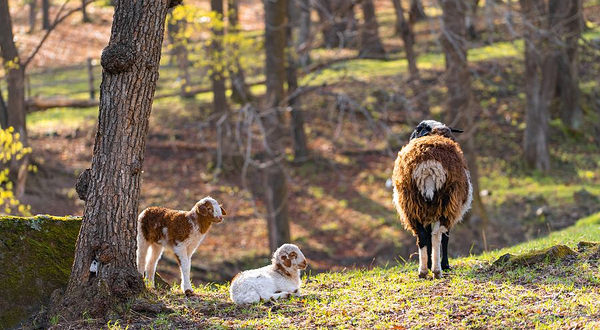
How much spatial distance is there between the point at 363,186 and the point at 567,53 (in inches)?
393

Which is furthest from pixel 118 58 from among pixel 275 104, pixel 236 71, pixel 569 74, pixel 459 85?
pixel 569 74

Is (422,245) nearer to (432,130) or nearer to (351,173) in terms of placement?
(432,130)

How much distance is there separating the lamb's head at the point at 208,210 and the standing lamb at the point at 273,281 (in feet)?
2.37

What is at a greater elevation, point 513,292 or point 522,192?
point 513,292

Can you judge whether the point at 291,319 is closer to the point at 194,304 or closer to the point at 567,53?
the point at 194,304

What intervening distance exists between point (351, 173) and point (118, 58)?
1919cm

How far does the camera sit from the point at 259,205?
25.3 m

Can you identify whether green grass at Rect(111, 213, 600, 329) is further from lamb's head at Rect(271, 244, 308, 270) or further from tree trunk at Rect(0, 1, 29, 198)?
tree trunk at Rect(0, 1, 29, 198)

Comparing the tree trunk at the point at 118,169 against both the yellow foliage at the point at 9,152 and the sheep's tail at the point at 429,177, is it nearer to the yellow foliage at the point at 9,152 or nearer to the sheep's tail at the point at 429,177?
the sheep's tail at the point at 429,177

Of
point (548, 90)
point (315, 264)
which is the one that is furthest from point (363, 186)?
point (548, 90)

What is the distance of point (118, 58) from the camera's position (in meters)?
8.32

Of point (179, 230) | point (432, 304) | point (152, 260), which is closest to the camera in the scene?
point (432, 304)

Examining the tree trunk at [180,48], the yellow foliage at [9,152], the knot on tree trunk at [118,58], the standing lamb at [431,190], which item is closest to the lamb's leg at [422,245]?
the standing lamb at [431,190]

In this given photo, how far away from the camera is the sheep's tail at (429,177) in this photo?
28.8 ft
